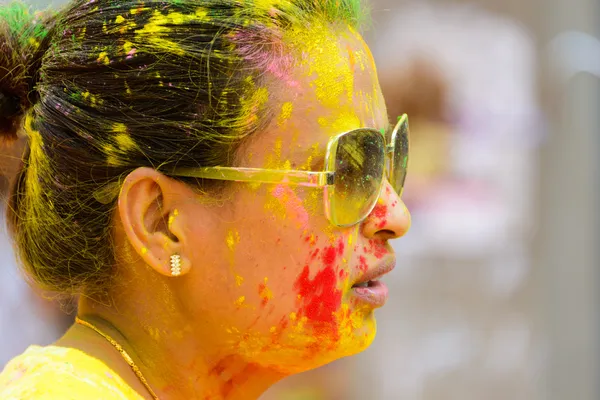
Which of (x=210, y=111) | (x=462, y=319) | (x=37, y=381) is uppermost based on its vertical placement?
(x=462, y=319)

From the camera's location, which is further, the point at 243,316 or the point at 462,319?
the point at 462,319

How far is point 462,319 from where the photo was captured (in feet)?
13.6

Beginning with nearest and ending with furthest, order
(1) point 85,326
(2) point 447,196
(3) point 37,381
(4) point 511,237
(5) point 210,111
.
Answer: (3) point 37,381 < (5) point 210,111 < (1) point 85,326 < (2) point 447,196 < (4) point 511,237

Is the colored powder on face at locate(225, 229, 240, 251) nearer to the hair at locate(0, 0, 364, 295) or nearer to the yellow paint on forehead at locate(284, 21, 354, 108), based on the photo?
the hair at locate(0, 0, 364, 295)

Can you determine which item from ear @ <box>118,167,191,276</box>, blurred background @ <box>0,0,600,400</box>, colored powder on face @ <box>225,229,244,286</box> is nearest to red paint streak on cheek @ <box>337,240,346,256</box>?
colored powder on face @ <box>225,229,244,286</box>

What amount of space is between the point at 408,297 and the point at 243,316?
2.53 meters

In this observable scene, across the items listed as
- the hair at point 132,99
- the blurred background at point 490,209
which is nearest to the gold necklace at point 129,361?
the hair at point 132,99

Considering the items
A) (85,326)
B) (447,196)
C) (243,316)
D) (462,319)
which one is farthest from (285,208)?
(462,319)

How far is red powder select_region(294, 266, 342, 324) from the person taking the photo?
1659mm

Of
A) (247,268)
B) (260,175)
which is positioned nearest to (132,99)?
(260,175)

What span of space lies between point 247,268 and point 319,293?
0.54 feet

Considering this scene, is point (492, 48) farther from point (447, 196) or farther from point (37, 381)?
point (37, 381)

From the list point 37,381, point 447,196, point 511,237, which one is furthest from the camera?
point 511,237

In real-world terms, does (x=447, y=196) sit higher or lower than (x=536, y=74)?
lower
